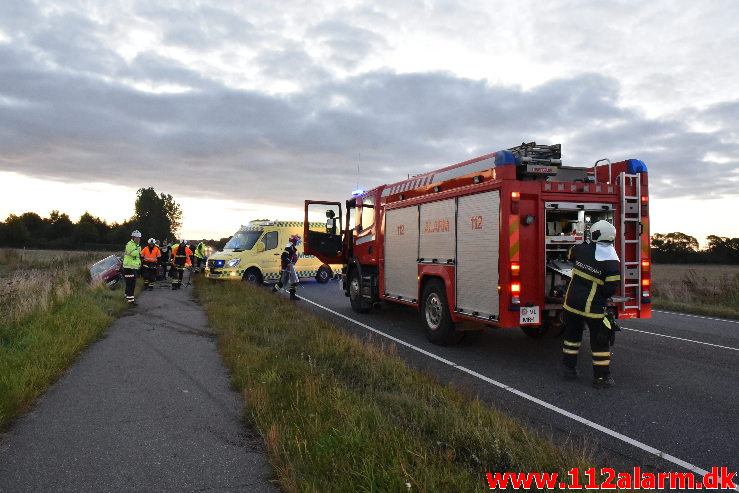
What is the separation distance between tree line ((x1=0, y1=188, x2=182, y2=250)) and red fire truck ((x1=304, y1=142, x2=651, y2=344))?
83.1 m

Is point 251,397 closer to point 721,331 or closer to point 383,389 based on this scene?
point 383,389

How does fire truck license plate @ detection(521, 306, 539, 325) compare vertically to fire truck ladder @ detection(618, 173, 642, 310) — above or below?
below

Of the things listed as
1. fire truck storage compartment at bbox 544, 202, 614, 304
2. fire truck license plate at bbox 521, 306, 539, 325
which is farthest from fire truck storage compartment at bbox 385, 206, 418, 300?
fire truck license plate at bbox 521, 306, 539, 325

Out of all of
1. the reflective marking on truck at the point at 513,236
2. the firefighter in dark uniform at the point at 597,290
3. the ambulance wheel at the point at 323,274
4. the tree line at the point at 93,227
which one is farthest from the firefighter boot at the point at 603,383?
the tree line at the point at 93,227

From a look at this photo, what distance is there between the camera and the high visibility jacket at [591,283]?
19.2ft

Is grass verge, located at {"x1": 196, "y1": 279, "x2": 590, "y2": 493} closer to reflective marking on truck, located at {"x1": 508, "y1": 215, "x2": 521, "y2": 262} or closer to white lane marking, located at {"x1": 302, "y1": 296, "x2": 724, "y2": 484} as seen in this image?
white lane marking, located at {"x1": 302, "y1": 296, "x2": 724, "y2": 484}

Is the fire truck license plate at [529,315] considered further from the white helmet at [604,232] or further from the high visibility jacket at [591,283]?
the white helmet at [604,232]

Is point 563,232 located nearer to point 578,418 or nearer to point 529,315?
point 529,315

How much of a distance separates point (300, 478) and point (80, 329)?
6259mm

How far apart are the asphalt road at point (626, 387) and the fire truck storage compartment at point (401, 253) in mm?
819

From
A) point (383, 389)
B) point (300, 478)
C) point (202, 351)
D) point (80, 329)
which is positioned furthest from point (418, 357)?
point (80, 329)

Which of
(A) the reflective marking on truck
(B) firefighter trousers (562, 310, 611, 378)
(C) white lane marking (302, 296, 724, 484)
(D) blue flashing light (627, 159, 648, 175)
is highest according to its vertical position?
(D) blue flashing light (627, 159, 648, 175)

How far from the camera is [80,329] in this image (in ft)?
26.2

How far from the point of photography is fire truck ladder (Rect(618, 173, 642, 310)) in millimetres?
7223
